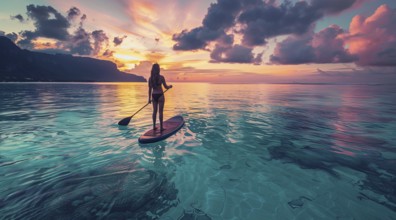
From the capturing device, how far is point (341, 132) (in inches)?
434

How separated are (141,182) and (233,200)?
259 cm

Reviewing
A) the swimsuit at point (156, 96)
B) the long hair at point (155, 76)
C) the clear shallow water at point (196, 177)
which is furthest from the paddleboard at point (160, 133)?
the long hair at point (155, 76)

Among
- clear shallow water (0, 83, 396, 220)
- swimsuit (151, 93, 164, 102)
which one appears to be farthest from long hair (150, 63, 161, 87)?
clear shallow water (0, 83, 396, 220)

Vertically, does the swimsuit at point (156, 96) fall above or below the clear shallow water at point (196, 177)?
above

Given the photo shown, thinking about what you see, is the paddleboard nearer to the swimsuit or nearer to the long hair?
the swimsuit

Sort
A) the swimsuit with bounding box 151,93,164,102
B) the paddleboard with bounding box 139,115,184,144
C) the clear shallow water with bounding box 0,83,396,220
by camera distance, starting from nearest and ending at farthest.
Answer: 1. the clear shallow water with bounding box 0,83,396,220
2. the paddleboard with bounding box 139,115,184,144
3. the swimsuit with bounding box 151,93,164,102

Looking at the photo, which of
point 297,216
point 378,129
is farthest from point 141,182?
point 378,129

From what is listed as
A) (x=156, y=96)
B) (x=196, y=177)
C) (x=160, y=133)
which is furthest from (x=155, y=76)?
(x=196, y=177)

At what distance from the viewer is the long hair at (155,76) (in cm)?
845

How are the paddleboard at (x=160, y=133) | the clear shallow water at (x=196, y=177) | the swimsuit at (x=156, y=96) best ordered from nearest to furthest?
the clear shallow water at (x=196, y=177) < the paddleboard at (x=160, y=133) < the swimsuit at (x=156, y=96)

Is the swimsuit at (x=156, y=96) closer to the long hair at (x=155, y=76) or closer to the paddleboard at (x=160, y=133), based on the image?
the long hair at (x=155, y=76)

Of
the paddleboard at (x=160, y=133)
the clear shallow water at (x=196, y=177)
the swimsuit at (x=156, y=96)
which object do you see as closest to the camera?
the clear shallow water at (x=196, y=177)

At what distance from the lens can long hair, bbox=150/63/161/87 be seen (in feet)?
27.7

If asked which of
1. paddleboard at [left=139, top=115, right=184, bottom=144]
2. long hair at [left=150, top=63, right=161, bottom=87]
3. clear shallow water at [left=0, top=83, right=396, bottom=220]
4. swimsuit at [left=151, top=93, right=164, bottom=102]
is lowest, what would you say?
clear shallow water at [left=0, top=83, right=396, bottom=220]
